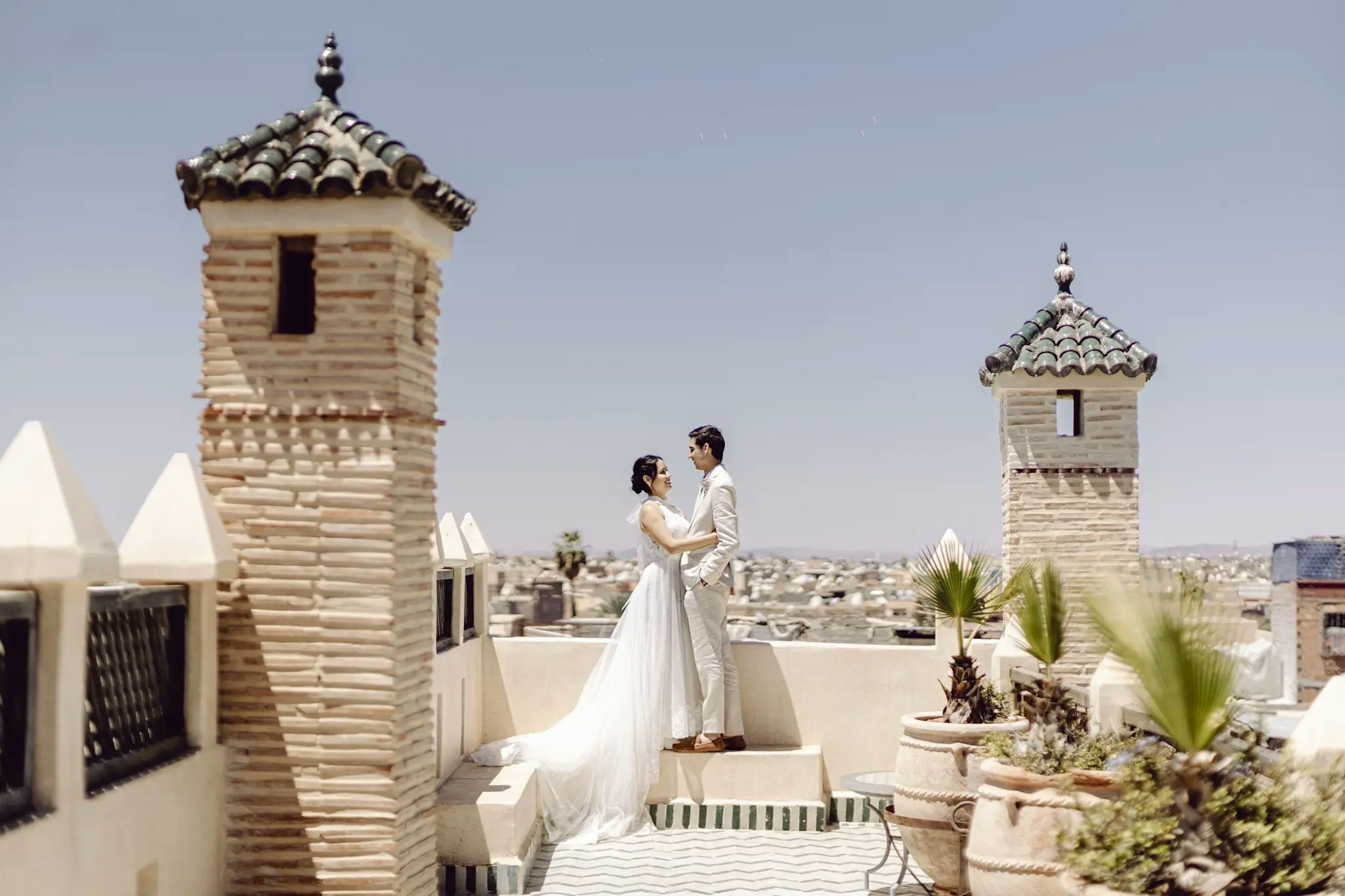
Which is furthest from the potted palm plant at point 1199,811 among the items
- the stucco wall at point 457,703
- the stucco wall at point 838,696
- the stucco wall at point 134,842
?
the stucco wall at point 838,696

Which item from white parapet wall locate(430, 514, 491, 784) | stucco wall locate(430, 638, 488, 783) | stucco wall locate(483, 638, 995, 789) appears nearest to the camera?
stucco wall locate(430, 638, 488, 783)

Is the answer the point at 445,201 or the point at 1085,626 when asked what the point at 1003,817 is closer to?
the point at 445,201

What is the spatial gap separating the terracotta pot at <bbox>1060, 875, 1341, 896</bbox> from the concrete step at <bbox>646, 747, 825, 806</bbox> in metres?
5.09

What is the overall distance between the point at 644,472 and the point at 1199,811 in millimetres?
5970

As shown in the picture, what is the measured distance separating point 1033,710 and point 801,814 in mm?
3447

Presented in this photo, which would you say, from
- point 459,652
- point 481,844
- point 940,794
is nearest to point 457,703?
point 459,652

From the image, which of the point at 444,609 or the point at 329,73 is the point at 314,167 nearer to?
the point at 329,73

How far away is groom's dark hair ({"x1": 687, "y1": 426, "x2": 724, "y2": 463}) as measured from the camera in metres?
9.30

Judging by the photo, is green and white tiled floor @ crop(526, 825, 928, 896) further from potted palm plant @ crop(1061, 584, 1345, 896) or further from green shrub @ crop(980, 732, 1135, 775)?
potted palm plant @ crop(1061, 584, 1345, 896)

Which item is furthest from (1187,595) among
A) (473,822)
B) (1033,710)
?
(473,822)

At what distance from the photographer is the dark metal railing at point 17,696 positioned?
3.91 m

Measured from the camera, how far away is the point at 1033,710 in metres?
5.98

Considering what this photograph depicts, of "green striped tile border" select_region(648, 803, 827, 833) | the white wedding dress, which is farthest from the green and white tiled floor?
the white wedding dress

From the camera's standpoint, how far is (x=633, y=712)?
9.14 m
